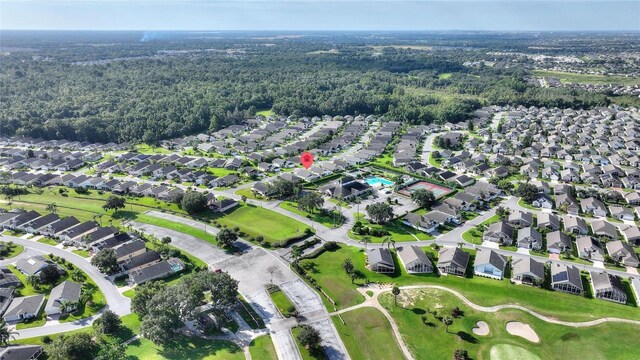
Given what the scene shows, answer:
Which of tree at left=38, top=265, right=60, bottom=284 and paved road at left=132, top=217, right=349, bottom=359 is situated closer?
paved road at left=132, top=217, right=349, bottom=359

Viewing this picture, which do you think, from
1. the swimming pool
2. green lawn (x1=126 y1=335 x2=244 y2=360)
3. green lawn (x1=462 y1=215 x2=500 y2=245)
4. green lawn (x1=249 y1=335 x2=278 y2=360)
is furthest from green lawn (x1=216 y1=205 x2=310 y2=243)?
green lawn (x1=462 y1=215 x2=500 y2=245)

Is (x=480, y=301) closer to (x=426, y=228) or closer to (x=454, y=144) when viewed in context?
(x=426, y=228)

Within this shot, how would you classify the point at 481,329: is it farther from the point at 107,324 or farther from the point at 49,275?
the point at 49,275

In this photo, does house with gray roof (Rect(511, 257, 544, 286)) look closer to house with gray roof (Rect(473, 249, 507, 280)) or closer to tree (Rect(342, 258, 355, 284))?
house with gray roof (Rect(473, 249, 507, 280))

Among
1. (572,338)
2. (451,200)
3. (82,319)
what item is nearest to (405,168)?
(451,200)

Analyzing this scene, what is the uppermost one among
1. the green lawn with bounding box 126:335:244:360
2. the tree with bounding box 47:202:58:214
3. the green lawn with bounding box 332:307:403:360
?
the tree with bounding box 47:202:58:214

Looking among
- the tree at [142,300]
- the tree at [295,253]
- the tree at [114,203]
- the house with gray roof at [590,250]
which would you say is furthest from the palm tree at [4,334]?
the house with gray roof at [590,250]
